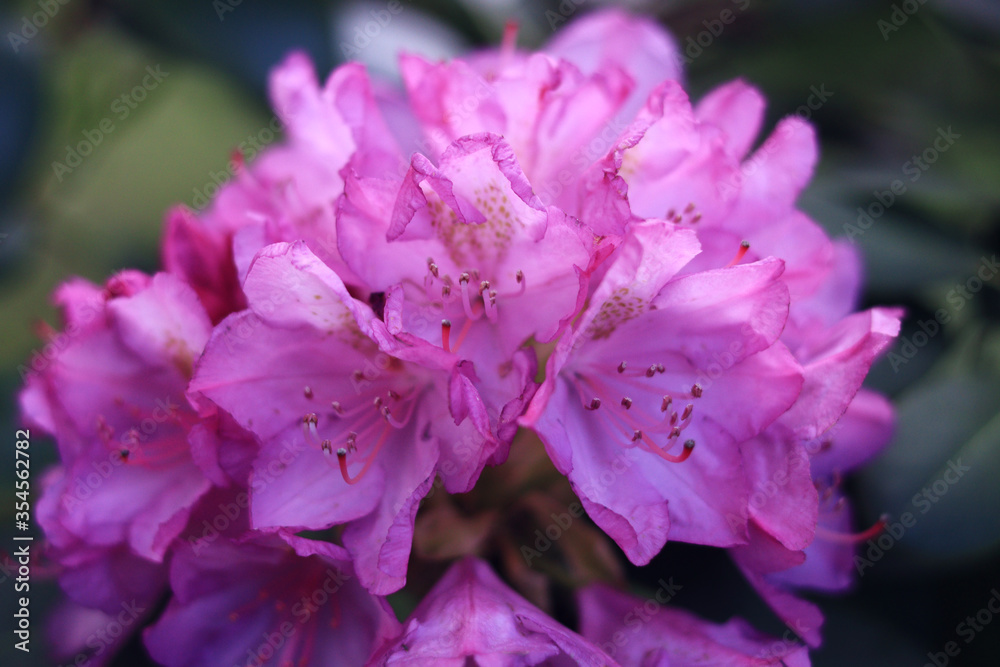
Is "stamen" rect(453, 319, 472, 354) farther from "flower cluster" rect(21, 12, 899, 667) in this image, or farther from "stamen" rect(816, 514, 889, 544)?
"stamen" rect(816, 514, 889, 544)

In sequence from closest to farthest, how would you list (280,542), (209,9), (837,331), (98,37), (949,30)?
(280,542) → (837,331) → (949,30) → (209,9) → (98,37)

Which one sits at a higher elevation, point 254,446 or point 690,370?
point 254,446

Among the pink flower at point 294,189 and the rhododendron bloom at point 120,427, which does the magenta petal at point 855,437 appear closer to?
the pink flower at point 294,189

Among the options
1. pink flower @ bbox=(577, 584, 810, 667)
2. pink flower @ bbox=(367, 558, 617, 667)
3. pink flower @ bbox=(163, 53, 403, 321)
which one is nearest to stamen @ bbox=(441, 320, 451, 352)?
pink flower @ bbox=(163, 53, 403, 321)

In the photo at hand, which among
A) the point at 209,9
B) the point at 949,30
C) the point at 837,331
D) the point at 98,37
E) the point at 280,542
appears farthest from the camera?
the point at 98,37

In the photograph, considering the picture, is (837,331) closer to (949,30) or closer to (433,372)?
(433,372)

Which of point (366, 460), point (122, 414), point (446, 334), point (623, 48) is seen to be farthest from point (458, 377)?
point (623, 48)

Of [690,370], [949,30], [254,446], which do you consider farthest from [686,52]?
[254,446]
